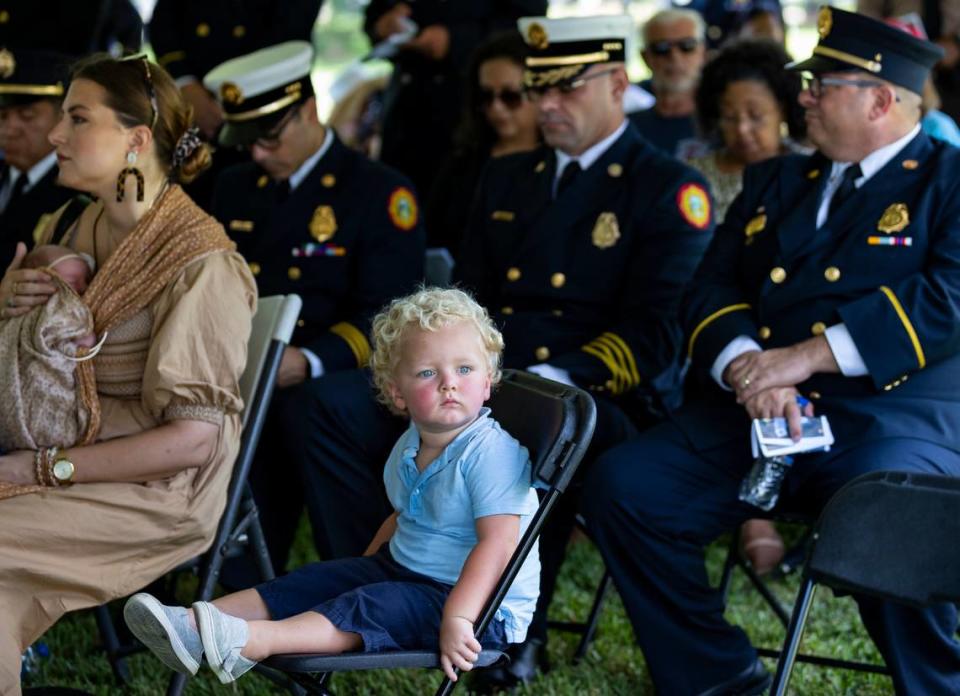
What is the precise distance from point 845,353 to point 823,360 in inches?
2.4

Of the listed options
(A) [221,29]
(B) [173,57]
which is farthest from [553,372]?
(B) [173,57]

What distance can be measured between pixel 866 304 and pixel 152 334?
1.78m

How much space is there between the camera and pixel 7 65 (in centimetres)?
507

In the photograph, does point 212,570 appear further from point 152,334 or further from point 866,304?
point 866,304

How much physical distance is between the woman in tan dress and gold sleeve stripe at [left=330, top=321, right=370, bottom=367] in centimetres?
94

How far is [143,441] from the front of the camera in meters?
3.38

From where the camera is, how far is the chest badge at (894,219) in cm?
363

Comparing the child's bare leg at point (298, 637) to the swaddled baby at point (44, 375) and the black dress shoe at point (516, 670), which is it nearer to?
the swaddled baby at point (44, 375)

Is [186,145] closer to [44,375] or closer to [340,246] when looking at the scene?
[44,375]

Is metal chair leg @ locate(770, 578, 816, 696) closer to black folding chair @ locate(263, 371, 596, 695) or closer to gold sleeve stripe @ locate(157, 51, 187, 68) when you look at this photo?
black folding chair @ locate(263, 371, 596, 695)

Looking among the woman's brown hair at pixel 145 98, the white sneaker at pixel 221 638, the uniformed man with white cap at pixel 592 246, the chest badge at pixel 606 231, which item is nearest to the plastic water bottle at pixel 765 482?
the uniformed man with white cap at pixel 592 246

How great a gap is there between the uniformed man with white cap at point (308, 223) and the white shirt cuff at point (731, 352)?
1.24 m

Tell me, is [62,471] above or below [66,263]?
below

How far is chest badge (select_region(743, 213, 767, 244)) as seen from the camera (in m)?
3.96
